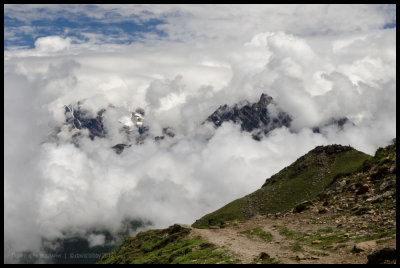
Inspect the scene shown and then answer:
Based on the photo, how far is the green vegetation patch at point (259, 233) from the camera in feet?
173

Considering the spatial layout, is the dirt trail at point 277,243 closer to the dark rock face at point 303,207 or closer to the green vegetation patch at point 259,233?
the green vegetation patch at point 259,233

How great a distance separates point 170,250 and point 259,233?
15467 millimetres

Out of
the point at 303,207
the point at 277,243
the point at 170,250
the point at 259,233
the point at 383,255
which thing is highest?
the point at 303,207

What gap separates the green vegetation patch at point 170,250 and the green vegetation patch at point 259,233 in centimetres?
804

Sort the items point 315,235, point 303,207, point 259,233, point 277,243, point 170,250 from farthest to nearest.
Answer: point 303,207, point 170,250, point 259,233, point 277,243, point 315,235

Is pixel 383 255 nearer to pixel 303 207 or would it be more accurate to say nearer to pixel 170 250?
pixel 303 207

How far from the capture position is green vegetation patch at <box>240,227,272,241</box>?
173 feet

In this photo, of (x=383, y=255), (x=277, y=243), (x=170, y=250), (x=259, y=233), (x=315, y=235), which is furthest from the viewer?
(x=170, y=250)

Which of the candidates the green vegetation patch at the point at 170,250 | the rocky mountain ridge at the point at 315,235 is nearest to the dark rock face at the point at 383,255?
the rocky mountain ridge at the point at 315,235

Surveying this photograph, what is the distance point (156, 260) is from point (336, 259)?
3002 cm

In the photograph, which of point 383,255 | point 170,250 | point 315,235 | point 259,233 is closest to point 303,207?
Answer: point 259,233

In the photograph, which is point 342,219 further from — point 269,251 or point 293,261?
point 293,261

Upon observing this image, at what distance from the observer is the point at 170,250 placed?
193 feet
